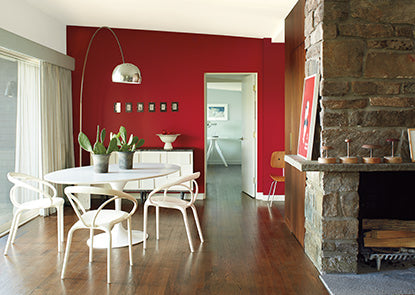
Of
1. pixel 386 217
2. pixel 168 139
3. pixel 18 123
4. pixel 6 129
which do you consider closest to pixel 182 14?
pixel 168 139

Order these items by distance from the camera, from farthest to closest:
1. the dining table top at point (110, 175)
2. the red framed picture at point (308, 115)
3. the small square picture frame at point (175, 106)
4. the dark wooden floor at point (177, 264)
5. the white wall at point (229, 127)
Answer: the white wall at point (229, 127) < the small square picture frame at point (175, 106) < the dining table top at point (110, 175) < the red framed picture at point (308, 115) < the dark wooden floor at point (177, 264)

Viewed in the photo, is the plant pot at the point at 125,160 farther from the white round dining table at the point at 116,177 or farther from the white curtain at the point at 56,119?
the white curtain at the point at 56,119

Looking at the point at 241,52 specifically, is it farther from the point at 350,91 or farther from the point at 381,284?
the point at 381,284

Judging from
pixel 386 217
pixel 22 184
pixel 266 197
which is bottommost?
pixel 266 197

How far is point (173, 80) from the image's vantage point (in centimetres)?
634

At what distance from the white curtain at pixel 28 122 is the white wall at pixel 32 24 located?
39 cm

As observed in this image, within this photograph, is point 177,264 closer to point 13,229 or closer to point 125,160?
point 125,160

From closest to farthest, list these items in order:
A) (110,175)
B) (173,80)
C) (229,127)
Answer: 1. (110,175)
2. (173,80)
3. (229,127)

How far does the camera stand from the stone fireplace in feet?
10.5

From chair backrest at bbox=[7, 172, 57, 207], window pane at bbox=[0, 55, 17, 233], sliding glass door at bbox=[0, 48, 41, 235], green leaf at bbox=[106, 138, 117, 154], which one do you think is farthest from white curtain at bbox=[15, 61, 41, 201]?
green leaf at bbox=[106, 138, 117, 154]

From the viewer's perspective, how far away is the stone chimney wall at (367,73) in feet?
10.5

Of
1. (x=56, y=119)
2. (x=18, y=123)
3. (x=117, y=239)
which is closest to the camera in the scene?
(x=117, y=239)

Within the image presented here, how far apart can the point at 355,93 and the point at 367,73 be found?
0.61 ft

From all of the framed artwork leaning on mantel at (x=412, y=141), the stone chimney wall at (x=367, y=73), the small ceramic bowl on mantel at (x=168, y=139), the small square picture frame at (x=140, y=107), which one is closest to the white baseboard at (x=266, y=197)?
the small ceramic bowl on mantel at (x=168, y=139)
